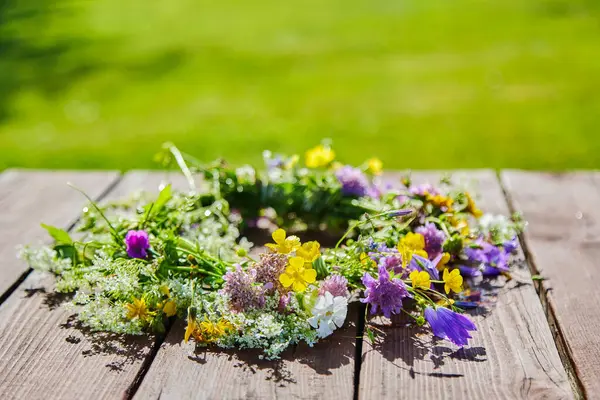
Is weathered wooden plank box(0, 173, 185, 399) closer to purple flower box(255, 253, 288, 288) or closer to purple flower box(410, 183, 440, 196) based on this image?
purple flower box(255, 253, 288, 288)

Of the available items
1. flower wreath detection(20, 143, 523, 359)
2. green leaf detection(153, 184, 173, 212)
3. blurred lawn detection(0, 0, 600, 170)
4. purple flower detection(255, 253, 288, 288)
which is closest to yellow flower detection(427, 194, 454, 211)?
flower wreath detection(20, 143, 523, 359)

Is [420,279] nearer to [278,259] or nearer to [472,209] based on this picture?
[278,259]

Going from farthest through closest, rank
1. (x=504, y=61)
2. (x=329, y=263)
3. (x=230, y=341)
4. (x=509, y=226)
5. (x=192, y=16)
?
(x=192, y=16) < (x=504, y=61) < (x=509, y=226) < (x=329, y=263) < (x=230, y=341)

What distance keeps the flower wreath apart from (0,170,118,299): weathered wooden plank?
0.11 m

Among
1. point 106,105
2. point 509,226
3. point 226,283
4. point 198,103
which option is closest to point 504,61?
point 198,103

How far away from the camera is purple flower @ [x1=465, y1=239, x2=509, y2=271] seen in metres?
2.05

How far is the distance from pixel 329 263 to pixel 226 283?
30 centimetres

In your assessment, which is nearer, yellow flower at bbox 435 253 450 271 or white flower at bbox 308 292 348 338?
white flower at bbox 308 292 348 338

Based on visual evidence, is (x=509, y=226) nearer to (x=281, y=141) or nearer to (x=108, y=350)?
(x=108, y=350)

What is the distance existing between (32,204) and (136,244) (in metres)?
0.85

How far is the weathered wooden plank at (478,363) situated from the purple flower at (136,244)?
0.61 meters

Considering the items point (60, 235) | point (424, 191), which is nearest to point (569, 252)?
point (424, 191)

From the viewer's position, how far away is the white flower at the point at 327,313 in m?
1.68

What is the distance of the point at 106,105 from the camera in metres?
7.57
